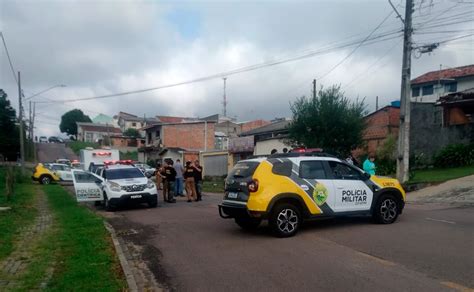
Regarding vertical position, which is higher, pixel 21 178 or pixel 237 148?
pixel 237 148

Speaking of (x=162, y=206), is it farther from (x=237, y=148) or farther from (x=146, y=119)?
(x=146, y=119)

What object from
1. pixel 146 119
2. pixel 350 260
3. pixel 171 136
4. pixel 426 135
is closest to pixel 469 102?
pixel 426 135

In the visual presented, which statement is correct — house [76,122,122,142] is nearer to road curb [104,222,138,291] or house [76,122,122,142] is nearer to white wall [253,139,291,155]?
white wall [253,139,291,155]

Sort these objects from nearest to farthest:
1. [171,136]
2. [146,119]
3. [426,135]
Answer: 1. [426,135]
2. [171,136]
3. [146,119]

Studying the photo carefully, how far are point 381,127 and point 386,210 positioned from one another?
2271 centimetres

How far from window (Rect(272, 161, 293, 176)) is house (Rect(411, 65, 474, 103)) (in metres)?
42.2

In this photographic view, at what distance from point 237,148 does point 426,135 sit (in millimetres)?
17071

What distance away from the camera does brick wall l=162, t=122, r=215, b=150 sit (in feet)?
180

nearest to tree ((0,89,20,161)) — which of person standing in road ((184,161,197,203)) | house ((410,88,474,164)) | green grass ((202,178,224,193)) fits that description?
green grass ((202,178,224,193))

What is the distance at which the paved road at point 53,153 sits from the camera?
72.5 meters

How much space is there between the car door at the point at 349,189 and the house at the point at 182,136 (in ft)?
144

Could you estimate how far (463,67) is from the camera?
1933 inches

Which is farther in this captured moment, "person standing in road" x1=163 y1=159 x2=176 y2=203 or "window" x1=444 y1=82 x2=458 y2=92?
"window" x1=444 y1=82 x2=458 y2=92

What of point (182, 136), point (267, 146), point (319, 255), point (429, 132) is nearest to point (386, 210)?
point (319, 255)
